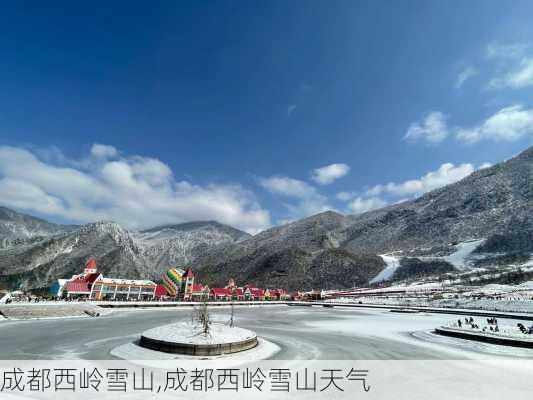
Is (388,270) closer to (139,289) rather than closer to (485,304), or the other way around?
(485,304)

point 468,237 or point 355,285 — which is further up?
point 468,237

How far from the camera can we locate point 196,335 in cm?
1847

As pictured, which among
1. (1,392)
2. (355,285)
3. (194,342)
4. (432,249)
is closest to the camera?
(1,392)

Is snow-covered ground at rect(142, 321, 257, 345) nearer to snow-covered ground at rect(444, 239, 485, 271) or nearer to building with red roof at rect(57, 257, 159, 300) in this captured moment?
building with red roof at rect(57, 257, 159, 300)

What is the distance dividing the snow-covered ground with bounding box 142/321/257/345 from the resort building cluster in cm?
6218

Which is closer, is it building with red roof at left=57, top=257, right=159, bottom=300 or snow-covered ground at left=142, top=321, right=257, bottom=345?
snow-covered ground at left=142, top=321, right=257, bottom=345

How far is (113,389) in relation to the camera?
11047 mm

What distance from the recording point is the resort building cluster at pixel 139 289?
75.5m

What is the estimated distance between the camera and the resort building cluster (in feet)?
248

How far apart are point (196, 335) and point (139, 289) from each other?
265 ft

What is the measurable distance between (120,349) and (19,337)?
29.1 feet

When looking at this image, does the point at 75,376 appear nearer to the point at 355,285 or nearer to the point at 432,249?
the point at 355,285

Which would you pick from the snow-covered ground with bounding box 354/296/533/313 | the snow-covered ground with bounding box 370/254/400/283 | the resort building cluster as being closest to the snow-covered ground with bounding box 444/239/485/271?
the snow-covered ground with bounding box 370/254/400/283

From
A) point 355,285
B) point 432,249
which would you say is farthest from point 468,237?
point 355,285
